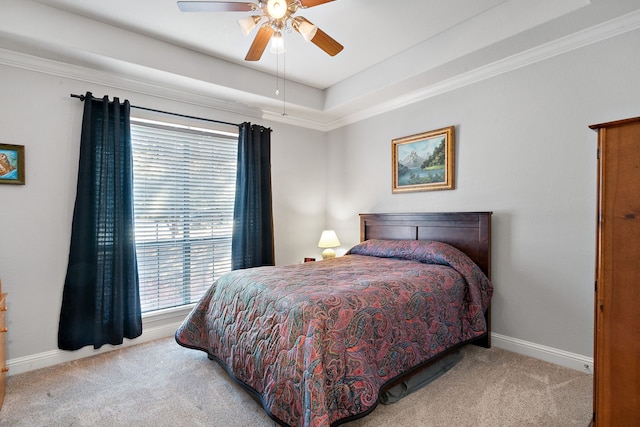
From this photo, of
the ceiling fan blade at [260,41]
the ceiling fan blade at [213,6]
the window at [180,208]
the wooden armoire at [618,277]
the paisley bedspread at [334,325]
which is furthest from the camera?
the window at [180,208]

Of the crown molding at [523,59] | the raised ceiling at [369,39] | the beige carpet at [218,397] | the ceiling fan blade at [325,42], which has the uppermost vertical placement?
the raised ceiling at [369,39]

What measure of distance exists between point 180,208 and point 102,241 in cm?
80

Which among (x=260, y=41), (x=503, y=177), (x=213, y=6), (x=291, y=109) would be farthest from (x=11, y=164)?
(x=503, y=177)

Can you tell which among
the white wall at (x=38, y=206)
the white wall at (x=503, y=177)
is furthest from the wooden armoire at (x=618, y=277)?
the white wall at (x=38, y=206)

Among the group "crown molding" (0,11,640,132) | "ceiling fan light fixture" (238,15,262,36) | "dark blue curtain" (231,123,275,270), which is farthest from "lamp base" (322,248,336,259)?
"ceiling fan light fixture" (238,15,262,36)

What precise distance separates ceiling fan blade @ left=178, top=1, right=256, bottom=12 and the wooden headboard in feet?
7.97

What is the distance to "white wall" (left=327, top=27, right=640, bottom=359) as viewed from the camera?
234 cm

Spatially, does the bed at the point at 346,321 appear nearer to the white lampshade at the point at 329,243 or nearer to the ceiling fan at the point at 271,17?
the white lampshade at the point at 329,243

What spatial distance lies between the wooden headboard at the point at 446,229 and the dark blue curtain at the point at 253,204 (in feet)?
4.31

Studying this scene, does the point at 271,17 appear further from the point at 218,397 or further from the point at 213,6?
the point at 218,397

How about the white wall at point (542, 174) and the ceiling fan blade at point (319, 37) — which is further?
the white wall at point (542, 174)

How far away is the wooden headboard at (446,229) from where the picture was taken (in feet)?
9.29

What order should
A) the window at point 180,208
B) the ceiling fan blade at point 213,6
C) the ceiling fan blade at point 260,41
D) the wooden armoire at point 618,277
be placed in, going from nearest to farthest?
the wooden armoire at point 618,277, the ceiling fan blade at point 213,6, the ceiling fan blade at point 260,41, the window at point 180,208

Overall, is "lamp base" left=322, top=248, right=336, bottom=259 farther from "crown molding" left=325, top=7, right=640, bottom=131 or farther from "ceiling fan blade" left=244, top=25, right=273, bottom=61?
"ceiling fan blade" left=244, top=25, right=273, bottom=61
